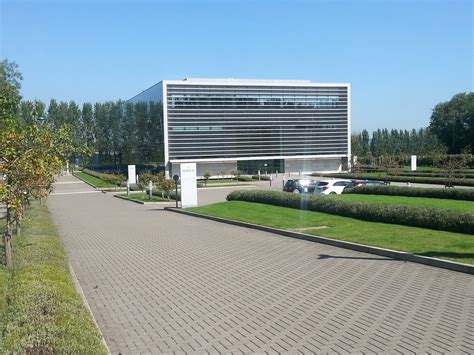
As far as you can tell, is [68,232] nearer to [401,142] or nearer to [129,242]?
[129,242]

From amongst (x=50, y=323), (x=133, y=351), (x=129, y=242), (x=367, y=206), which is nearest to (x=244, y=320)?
(x=133, y=351)

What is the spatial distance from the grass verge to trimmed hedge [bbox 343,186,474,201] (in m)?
17.0

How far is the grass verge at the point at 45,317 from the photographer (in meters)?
4.97

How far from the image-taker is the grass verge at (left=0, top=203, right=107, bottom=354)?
16.3 ft

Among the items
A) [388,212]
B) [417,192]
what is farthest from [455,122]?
[388,212]

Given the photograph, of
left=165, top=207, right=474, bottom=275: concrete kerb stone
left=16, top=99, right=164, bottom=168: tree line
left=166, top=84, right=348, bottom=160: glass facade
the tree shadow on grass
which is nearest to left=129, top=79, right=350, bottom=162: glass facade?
left=166, top=84, right=348, bottom=160: glass facade

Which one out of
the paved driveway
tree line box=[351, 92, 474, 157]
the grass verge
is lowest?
the paved driveway

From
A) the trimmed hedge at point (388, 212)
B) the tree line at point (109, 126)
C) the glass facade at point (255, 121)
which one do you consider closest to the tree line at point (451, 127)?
the glass facade at point (255, 121)

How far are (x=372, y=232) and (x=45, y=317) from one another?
32.4 feet

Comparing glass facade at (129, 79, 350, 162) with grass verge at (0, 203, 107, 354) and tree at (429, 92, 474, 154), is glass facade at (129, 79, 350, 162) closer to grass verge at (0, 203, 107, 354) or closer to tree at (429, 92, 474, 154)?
tree at (429, 92, 474, 154)

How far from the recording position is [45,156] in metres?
10.2

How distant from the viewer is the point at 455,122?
287 ft

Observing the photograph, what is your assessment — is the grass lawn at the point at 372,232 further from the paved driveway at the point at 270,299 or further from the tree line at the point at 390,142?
the tree line at the point at 390,142

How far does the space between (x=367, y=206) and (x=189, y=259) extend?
6.75 m
